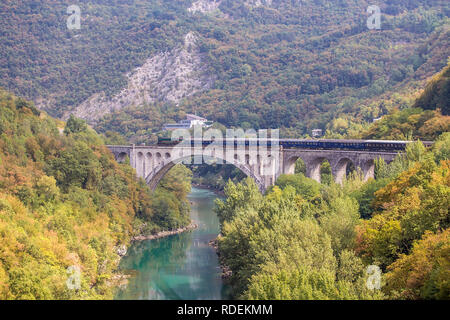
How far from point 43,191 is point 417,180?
59.4ft

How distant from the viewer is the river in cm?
2722

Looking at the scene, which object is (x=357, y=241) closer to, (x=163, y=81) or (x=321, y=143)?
(x=321, y=143)

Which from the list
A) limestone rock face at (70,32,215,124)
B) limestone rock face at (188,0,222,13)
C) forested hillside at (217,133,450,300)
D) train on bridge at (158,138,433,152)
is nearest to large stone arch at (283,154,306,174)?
train on bridge at (158,138,433,152)

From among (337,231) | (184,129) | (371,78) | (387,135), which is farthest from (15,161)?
(371,78)

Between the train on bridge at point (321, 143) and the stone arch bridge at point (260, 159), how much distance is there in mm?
631

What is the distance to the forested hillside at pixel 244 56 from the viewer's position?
255ft

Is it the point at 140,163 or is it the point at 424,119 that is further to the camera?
the point at 140,163

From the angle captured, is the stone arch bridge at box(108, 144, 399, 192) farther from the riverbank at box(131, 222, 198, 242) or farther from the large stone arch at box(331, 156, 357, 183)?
the riverbank at box(131, 222, 198, 242)

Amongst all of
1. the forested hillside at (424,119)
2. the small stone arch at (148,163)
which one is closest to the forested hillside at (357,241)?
the forested hillside at (424,119)

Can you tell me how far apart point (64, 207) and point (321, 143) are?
1527cm

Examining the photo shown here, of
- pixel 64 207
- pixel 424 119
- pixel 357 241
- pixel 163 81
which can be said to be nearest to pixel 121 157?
pixel 64 207

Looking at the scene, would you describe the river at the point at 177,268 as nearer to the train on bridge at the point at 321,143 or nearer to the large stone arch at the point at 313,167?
the train on bridge at the point at 321,143

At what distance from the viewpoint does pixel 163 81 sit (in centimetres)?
11081
